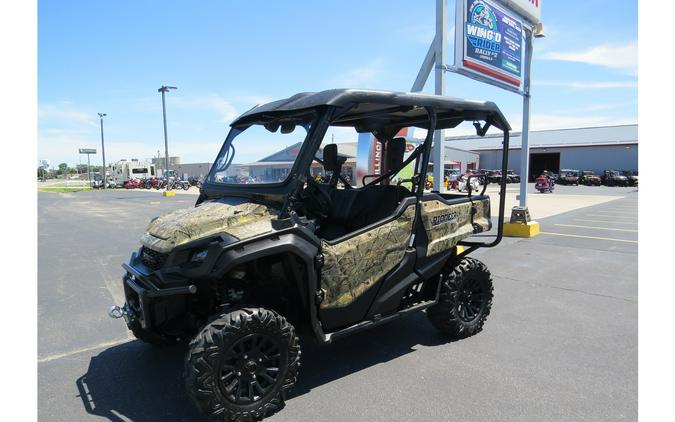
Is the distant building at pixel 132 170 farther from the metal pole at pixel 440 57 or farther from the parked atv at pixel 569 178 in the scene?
the metal pole at pixel 440 57

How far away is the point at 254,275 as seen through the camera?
3.07 metres

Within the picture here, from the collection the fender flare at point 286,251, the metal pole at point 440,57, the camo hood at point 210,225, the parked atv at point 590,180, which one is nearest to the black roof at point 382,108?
the camo hood at point 210,225

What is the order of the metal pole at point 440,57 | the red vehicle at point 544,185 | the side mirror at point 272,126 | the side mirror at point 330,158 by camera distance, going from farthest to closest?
the red vehicle at point 544,185
the metal pole at point 440,57
the side mirror at point 330,158
the side mirror at point 272,126

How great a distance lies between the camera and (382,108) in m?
3.87

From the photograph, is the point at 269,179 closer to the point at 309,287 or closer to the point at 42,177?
the point at 309,287

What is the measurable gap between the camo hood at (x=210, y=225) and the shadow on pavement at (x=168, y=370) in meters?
1.07

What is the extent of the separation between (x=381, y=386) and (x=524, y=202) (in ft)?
27.2

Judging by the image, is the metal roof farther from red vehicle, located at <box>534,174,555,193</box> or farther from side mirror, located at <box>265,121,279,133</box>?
side mirror, located at <box>265,121,279,133</box>

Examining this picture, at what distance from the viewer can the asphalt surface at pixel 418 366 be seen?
2.88 meters

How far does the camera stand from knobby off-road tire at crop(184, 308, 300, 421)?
2541 mm

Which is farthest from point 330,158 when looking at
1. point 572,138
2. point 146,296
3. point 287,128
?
point 572,138

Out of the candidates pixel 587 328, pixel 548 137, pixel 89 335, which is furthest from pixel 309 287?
pixel 548 137

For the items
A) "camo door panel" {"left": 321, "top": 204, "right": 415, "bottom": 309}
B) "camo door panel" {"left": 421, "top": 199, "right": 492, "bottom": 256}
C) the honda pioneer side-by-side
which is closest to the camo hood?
the honda pioneer side-by-side

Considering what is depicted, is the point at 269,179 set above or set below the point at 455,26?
below
